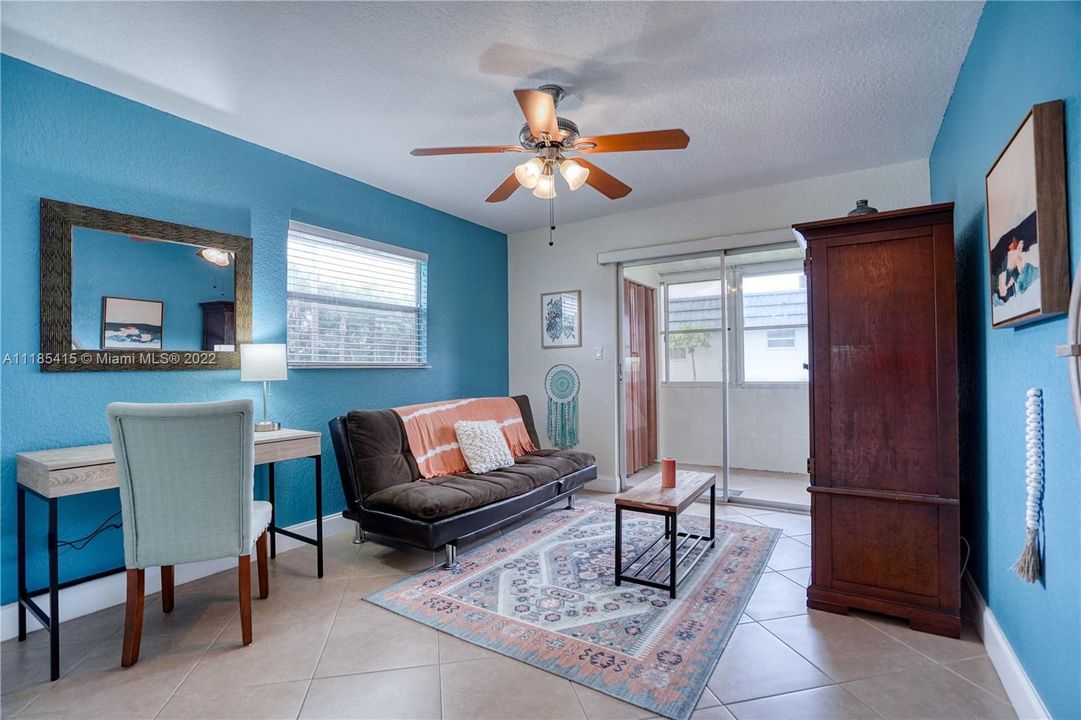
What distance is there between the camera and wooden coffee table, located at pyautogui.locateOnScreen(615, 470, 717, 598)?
2.53 meters

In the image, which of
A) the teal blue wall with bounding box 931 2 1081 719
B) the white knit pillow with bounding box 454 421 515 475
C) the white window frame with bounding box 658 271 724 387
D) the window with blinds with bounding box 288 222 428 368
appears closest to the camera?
the teal blue wall with bounding box 931 2 1081 719

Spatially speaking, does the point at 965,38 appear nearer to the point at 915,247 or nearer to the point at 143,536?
the point at 915,247

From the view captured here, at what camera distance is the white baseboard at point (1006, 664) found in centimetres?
154

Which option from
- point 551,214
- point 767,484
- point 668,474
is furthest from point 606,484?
Result: point 551,214

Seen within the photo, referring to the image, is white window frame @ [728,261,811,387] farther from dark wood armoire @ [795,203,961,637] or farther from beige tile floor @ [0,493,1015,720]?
beige tile floor @ [0,493,1015,720]

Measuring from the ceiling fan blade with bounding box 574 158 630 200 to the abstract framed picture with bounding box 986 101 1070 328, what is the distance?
60.4 inches

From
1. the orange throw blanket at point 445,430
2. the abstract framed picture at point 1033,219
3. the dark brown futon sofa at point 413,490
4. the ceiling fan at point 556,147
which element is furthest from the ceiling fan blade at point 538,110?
the orange throw blanket at point 445,430

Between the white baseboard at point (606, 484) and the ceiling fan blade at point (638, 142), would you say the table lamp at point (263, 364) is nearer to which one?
the ceiling fan blade at point (638, 142)

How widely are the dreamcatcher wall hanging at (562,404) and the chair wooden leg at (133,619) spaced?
348cm

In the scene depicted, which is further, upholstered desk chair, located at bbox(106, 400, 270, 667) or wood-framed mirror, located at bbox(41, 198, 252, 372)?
wood-framed mirror, located at bbox(41, 198, 252, 372)

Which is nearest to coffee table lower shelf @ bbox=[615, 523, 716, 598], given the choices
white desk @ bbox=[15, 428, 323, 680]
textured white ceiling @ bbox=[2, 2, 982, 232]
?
white desk @ bbox=[15, 428, 323, 680]

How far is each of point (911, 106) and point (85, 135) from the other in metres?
4.25

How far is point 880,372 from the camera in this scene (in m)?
2.25

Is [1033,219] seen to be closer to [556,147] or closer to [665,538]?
[556,147]
